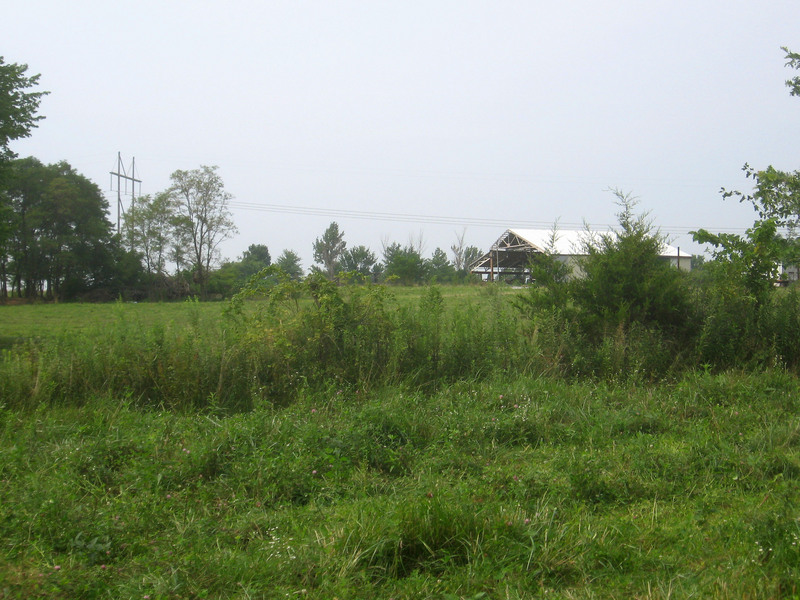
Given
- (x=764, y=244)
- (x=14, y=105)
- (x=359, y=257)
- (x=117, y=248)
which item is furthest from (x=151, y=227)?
(x=764, y=244)

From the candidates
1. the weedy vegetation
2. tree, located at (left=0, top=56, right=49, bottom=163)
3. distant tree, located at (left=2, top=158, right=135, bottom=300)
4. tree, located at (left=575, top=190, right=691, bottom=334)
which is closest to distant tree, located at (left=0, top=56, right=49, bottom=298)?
tree, located at (left=0, top=56, right=49, bottom=163)

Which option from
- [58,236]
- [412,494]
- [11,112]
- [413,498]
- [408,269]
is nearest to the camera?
[413,498]

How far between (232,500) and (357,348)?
367 centimetres

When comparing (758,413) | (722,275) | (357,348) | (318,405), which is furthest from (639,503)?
(722,275)

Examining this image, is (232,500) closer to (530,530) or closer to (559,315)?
(530,530)

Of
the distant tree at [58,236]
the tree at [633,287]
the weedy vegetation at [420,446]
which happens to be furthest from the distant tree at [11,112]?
the distant tree at [58,236]

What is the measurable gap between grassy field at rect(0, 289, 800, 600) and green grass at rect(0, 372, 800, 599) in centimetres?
2

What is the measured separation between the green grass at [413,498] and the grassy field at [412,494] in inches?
0.7

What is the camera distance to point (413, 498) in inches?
158

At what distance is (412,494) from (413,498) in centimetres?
19

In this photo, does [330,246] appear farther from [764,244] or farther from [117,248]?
[764,244]

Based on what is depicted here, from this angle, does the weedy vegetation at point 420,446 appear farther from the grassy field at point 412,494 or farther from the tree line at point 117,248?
the tree line at point 117,248

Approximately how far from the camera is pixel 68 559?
11.3 feet

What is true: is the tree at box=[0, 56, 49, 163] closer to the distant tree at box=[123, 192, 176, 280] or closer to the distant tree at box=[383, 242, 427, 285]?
the distant tree at box=[383, 242, 427, 285]
